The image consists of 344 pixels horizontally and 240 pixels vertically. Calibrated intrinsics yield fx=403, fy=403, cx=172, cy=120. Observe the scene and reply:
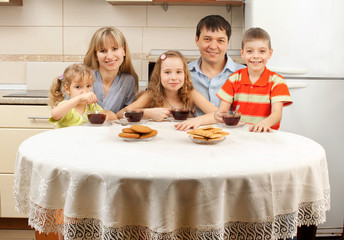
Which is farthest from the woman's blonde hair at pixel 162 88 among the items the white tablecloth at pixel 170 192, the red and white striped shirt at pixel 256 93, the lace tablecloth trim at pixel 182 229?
the lace tablecloth trim at pixel 182 229

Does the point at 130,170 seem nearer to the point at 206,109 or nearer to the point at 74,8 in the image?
the point at 206,109

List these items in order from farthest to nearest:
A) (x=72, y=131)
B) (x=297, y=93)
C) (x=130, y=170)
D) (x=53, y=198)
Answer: (x=297, y=93), (x=72, y=131), (x=53, y=198), (x=130, y=170)

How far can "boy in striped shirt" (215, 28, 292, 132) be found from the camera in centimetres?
194

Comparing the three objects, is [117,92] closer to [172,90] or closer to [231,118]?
[172,90]

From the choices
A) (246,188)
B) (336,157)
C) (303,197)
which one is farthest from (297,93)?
(246,188)

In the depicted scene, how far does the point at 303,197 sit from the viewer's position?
116cm

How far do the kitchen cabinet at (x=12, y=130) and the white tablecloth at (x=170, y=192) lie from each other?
4.60 feet

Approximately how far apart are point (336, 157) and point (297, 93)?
477mm

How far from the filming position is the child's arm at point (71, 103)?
1777mm

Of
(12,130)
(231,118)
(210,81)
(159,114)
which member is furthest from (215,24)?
(12,130)

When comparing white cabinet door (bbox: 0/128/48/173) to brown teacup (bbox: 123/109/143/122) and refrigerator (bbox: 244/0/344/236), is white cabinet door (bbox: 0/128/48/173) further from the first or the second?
refrigerator (bbox: 244/0/344/236)

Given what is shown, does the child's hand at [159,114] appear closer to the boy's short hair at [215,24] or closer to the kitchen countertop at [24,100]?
the boy's short hair at [215,24]

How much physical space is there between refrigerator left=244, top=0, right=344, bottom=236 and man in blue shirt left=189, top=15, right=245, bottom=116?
0.92 ft

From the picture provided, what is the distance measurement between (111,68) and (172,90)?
1.21ft
